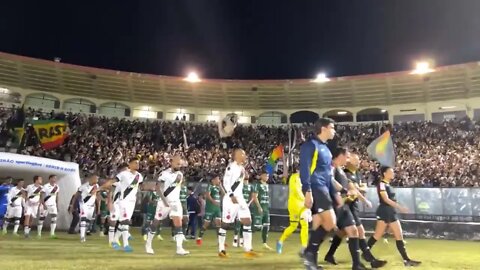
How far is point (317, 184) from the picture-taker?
6766 mm

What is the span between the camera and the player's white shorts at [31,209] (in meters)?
15.8

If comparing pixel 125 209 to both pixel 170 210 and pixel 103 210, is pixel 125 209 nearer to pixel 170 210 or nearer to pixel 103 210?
pixel 170 210

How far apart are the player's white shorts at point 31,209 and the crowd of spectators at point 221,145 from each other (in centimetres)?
987

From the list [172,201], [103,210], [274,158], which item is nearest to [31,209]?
[103,210]

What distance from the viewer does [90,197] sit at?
46.8ft

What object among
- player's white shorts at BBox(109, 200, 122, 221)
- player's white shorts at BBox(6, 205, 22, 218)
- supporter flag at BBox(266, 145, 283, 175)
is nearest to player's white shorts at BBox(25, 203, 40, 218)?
player's white shorts at BBox(6, 205, 22, 218)

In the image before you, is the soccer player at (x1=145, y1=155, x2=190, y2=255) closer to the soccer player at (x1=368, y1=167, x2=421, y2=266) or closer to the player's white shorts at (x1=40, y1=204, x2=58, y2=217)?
the soccer player at (x1=368, y1=167, x2=421, y2=266)

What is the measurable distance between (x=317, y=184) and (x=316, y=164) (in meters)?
0.32

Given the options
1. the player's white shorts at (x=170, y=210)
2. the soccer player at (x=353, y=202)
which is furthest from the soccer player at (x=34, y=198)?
the soccer player at (x=353, y=202)

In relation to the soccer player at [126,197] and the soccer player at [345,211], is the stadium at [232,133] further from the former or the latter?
the soccer player at [345,211]

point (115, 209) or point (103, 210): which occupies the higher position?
point (115, 209)

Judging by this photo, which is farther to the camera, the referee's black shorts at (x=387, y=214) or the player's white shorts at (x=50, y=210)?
the player's white shorts at (x=50, y=210)

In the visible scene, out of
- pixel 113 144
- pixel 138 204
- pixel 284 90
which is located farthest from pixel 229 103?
pixel 138 204

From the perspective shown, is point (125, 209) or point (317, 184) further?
point (125, 209)
